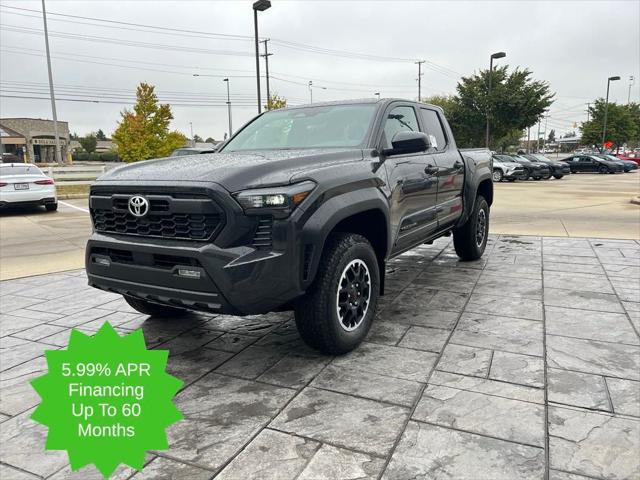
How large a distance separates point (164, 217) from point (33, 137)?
79.0 m

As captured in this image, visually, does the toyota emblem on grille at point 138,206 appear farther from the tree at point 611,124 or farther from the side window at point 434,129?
the tree at point 611,124

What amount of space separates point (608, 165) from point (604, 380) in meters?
38.1

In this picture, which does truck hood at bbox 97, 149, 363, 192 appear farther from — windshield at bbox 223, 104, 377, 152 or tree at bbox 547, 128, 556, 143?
tree at bbox 547, 128, 556, 143

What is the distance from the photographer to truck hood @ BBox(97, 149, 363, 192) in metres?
2.98

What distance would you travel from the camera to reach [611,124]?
58.4m

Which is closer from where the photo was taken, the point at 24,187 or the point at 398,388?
the point at 398,388

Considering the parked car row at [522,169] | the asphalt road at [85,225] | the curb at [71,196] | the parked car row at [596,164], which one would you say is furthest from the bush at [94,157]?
the asphalt road at [85,225]

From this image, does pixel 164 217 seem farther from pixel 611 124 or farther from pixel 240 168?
pixel 611 124

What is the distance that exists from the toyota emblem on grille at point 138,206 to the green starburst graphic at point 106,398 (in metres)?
1.28

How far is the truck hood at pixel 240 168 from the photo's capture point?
2.98 metres

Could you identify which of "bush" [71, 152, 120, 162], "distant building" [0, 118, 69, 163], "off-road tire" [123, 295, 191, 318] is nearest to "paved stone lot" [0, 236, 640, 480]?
"off-road tire" [123, 295, 191, 318]

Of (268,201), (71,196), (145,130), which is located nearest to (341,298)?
(268,201)

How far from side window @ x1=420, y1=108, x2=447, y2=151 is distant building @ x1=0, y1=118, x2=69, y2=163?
233 ft

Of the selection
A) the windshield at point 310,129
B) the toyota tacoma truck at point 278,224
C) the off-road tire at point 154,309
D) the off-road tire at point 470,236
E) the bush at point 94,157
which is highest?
the bush at point 94,157
